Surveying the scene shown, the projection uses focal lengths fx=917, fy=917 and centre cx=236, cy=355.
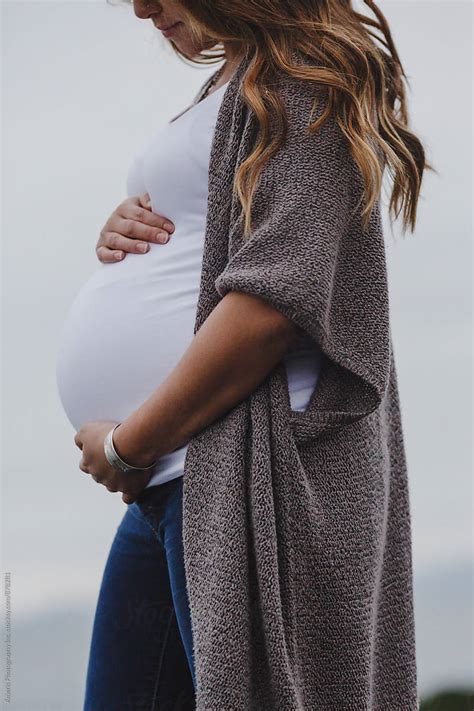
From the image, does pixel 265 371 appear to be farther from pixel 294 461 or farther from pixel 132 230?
pixel 132 230

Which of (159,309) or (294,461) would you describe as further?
(159,309)

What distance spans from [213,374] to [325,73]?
34cm

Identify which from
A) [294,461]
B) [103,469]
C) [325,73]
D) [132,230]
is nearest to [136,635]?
[103,469]

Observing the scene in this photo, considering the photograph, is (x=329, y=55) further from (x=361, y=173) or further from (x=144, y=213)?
(x=144, y=213)

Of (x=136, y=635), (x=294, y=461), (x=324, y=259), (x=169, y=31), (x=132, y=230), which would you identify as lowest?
(x=136, y=635)

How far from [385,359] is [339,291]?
0.29 feet

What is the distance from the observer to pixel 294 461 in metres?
0.94

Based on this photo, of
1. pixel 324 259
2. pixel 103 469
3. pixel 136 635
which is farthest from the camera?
pixel 136 635

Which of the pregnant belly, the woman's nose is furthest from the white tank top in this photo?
the woman's nose

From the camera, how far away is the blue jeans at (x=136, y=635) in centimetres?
113

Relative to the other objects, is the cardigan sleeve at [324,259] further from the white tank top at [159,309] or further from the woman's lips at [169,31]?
the woman's lips at [169,31]

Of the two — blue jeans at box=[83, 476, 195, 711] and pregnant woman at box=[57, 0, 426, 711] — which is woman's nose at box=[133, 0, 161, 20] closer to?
pregnant woman at box=[57, 0, 426, 711]

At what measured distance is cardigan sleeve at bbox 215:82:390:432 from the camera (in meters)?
0.91

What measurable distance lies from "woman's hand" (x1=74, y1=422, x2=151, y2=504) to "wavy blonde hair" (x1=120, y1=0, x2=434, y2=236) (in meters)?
0.29
